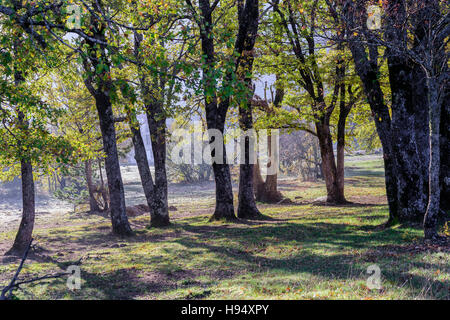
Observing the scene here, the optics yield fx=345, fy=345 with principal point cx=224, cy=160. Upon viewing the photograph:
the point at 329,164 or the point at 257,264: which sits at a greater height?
the point at 329,164

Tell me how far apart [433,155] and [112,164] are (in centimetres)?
1109

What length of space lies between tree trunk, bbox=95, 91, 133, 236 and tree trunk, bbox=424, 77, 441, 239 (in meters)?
10.8

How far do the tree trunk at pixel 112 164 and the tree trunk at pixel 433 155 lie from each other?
10764 millimetres

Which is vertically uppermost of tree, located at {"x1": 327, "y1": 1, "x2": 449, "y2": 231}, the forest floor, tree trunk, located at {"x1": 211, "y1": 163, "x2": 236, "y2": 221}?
tree, located at {"x1": 327, "y1": 1, "x2": 449, "y2": 231}

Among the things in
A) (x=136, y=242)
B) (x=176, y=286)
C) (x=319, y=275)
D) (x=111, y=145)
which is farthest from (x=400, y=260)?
(x=111, y=145)

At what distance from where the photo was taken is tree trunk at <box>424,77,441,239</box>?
771cm

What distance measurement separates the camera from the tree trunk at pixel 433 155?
7.71 meters

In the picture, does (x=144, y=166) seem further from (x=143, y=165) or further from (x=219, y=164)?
(x=219, y=164)

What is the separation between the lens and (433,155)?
7.79 meters

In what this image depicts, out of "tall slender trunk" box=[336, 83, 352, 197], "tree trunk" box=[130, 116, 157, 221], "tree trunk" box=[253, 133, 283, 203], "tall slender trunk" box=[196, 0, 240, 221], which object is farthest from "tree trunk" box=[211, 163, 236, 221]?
"tree trunk" box=[253, 133, 283, 203]

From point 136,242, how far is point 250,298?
824 centimetres

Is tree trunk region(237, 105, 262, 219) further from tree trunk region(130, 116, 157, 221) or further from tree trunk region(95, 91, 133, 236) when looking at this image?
tree trunk region(95, 91, 133, 236)

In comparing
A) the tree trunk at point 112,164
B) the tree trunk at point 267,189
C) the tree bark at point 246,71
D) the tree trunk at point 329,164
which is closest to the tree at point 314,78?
the tree trunk at point 329,164

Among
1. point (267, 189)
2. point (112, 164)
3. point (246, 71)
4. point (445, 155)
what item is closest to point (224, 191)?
point (112, 164)
